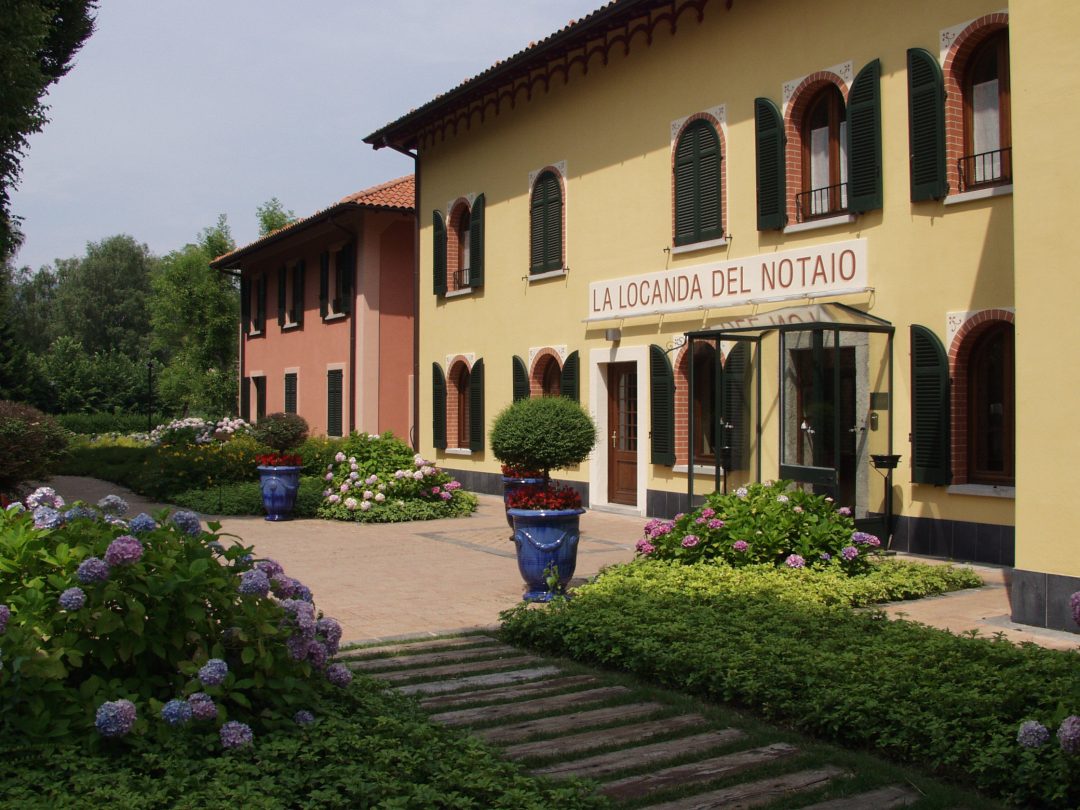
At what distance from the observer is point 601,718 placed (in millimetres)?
5078

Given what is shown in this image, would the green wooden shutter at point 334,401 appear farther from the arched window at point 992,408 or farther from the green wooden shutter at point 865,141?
the arched window at point 992,408

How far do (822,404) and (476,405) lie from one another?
345 inches

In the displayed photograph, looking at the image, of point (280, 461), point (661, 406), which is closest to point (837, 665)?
point (661, 406)

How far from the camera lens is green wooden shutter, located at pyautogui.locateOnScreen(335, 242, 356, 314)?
2317 centimetres

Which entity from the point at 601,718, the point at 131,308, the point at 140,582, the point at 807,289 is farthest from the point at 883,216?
the point at 131,308

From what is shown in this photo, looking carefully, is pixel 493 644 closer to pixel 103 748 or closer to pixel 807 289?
pixel 103 748

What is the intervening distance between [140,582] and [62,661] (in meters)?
0.39

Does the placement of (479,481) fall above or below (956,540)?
above

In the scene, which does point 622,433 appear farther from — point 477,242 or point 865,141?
point 865,141

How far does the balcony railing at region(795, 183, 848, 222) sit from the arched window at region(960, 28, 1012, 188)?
154cm

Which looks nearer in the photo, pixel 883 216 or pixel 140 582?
pixel 140 582

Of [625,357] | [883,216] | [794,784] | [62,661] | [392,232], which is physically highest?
[392,232]

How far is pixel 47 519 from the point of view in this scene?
441 cm

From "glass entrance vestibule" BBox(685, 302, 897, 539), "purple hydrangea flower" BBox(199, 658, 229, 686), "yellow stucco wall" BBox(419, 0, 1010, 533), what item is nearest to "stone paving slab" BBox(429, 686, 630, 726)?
"purple hydrangea flower" BBox(199, 658, 229, 686)
